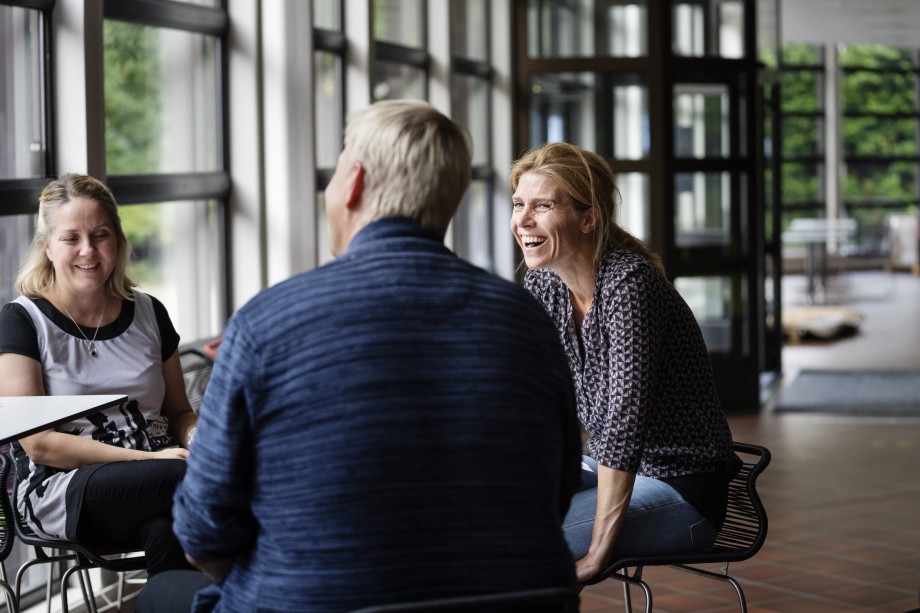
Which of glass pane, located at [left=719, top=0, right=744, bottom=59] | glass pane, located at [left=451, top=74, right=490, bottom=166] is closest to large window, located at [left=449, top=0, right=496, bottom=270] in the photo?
glass pane, located at [left=451, top=74, right=490, bottom=166]

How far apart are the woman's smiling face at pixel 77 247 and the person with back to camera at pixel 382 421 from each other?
4.65 ft

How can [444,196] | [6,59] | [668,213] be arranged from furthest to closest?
[668,213] → [6,59] → [444,196]

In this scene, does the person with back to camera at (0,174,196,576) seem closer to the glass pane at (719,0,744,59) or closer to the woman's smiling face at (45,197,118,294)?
the woman's smiling face at (45,197,118,294)

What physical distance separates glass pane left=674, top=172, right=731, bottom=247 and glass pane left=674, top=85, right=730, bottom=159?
0.15m

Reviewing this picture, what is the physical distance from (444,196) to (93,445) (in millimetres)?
1440

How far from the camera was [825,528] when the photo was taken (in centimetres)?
504

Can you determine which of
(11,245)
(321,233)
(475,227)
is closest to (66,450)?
(11,245)

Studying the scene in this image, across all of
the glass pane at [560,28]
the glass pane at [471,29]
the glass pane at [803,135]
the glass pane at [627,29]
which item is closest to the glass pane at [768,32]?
the glass pane at [627,29]

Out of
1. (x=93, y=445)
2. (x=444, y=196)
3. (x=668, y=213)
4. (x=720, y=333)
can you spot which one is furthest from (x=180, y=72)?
(x=720, y=333)

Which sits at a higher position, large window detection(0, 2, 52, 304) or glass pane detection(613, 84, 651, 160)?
glass pane detection(613, 84, 651, 160)

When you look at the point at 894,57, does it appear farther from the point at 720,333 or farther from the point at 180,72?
the point at 180,72

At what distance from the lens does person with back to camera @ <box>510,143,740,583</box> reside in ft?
8.14

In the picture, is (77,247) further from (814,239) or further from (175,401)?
(814,239)

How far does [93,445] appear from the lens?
279 centimetres
